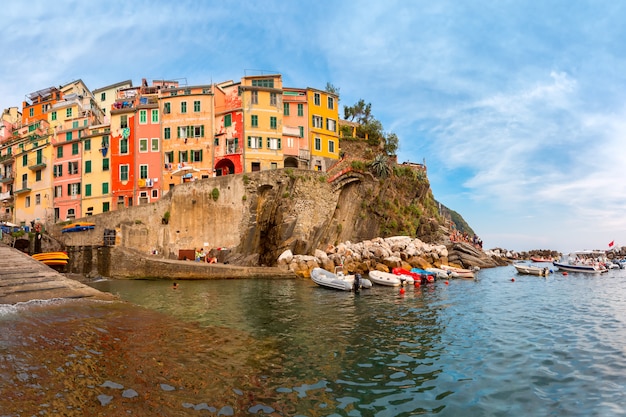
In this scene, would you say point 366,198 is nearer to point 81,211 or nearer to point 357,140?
point 357,140

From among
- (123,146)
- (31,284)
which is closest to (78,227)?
(123,146)

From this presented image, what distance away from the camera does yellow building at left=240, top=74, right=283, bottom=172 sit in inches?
1815

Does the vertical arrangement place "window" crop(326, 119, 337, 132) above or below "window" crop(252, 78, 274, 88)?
below

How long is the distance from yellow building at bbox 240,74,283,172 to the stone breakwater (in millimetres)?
13217

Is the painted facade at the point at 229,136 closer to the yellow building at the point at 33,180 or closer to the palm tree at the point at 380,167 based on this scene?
the palm tree at the point at 380,167

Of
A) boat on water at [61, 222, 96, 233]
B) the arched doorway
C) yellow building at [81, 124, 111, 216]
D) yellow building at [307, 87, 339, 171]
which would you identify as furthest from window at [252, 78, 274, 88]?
boat on water at [61, 222, 96, 233]

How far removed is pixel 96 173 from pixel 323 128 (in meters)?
28.1

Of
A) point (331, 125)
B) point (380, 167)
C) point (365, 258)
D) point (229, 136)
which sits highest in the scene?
point (331, 125)

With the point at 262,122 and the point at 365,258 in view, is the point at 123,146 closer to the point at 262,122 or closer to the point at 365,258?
the point at 262,122

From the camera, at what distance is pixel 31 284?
58.7 feet

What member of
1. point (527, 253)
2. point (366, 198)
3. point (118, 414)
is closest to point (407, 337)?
point (118, 414)

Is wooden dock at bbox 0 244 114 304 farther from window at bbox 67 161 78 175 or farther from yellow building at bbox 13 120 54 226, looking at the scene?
yellow building at bbox 13 120 54 226

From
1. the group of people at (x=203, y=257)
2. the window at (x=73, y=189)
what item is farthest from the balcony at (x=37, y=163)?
the group of people at (x=203, y=257)

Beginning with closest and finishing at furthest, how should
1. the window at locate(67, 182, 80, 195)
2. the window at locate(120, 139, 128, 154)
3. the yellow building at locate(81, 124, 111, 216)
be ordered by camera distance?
the yellow building at locate(81, 124, 111, 216) < the window at locate(120, 139, 128, 154) < the window at locate(67, 182, 80, 195)
